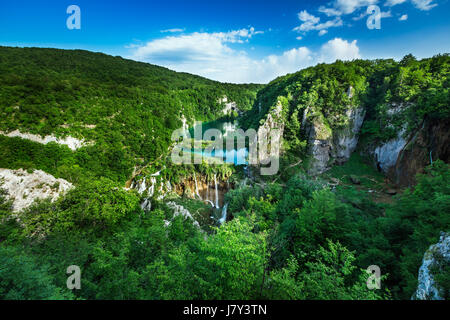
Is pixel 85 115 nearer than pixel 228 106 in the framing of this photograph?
Yes

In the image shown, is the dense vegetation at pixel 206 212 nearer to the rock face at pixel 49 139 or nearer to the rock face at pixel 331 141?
the rock face at pixel 49 139

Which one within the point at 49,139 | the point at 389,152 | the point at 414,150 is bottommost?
the point at 389,152

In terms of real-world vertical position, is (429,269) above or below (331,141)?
below

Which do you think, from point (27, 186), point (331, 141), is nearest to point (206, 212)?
point (27, 186)

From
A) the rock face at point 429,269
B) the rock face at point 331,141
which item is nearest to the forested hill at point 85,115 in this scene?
the rock face at point 429,269

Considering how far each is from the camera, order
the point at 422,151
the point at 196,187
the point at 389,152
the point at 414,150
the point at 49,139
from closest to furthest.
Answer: the point at 422,151
the point at 414,150
the point at 49,139
the point at 389,152
the point at 196,187

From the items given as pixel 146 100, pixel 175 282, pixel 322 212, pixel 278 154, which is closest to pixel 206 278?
pixel 175 282

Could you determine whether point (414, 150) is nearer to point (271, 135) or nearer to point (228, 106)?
point (271, 135)
